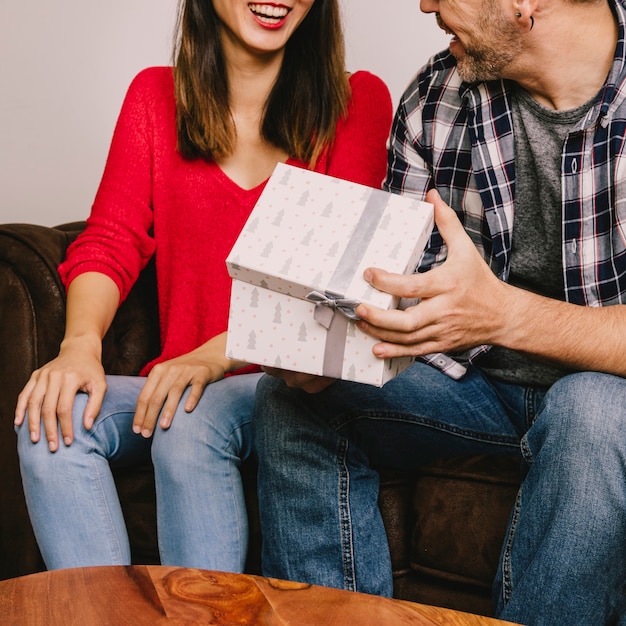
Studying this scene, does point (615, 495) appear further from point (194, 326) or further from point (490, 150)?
point (194, 326)

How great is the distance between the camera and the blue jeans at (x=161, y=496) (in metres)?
1.23

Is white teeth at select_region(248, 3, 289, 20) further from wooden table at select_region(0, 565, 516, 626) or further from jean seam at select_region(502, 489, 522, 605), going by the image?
wooden table at select_region(0, 565, 516, 626)

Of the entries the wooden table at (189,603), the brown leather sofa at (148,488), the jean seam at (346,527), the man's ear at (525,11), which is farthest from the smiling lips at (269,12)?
the wooden table at (189,603)

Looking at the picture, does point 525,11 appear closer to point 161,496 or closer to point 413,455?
point 413,455

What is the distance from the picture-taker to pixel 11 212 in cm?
219

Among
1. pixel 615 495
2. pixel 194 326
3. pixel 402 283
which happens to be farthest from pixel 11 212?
pixel 615 495

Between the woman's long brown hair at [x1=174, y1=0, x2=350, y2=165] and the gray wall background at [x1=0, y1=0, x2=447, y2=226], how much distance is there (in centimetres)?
44

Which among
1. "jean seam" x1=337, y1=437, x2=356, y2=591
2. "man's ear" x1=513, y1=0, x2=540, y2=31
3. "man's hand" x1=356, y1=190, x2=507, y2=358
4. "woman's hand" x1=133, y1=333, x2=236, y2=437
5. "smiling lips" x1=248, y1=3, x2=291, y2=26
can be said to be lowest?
"jean seam" x1=337, y1=437, x2=356, y2=591

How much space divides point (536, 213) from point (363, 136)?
40cm

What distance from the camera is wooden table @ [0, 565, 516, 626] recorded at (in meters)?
0.74

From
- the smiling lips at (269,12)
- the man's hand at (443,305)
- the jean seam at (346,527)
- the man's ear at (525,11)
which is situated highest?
the smiling lips at (269,12)

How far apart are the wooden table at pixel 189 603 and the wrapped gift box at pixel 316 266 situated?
31 centimetres

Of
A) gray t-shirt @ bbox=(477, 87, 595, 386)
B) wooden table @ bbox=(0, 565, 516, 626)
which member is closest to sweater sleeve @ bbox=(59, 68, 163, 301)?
gray t-shirt @ bbox=(477, 87, 595, 386)

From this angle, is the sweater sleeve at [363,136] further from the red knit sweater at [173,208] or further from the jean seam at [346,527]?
the jean seam at [346,527]
